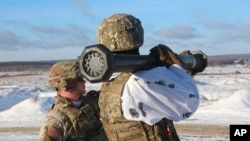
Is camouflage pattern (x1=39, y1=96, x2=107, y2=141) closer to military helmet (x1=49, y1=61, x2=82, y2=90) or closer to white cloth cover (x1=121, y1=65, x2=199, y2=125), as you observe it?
military helmet (x1=49, y1=61, x2=82, y2=90)

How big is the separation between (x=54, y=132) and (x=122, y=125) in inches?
42.6

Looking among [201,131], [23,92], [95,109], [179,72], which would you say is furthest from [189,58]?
[23,92]

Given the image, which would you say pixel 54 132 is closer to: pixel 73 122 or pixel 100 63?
pixel 73 122

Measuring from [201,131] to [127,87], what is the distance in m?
11.7

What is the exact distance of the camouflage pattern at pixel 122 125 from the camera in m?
2.35

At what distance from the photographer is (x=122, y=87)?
2.37m

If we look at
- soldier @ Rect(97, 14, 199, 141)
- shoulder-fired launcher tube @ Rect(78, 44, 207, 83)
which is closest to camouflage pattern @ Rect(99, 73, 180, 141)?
soldier @ Rect(97, 14, 199, 141)

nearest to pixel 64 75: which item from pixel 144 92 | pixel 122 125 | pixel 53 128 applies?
pixel 53 128

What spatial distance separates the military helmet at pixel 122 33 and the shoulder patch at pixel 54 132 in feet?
3.94

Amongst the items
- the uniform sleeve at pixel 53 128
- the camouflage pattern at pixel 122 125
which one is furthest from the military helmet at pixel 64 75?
the camouflage pattern at pixel 122 125

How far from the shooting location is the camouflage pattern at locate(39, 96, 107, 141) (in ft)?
11.2

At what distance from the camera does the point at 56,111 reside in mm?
3508

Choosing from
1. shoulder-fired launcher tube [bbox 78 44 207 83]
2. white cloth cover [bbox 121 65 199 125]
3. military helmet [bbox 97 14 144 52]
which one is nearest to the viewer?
shoulder-fired launcher tube [bbox 78 44 207 83]

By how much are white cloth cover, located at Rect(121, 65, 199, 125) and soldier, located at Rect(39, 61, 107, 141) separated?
1264 mm
